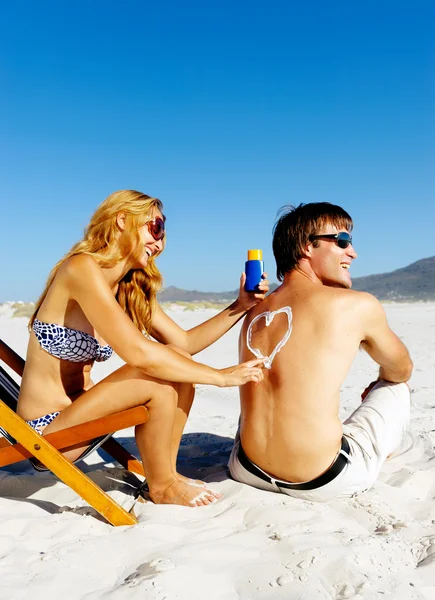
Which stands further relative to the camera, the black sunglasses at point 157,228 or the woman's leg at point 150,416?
the black sunglasses at point 157,228

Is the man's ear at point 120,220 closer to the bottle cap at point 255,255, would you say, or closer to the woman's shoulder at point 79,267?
the woman's shoulder at point 79,267

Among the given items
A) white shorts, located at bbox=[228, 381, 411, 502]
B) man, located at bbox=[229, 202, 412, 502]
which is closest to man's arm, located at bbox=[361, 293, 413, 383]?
man, located at bbox=[229, 202, 412, 502]

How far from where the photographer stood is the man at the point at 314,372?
288 cm

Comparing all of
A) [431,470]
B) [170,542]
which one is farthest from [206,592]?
[431,470]

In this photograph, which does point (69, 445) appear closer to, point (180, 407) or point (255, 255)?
point (180, 407)

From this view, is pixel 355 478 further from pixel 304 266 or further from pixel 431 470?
pixel 304 266

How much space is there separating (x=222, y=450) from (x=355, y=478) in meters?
1.46

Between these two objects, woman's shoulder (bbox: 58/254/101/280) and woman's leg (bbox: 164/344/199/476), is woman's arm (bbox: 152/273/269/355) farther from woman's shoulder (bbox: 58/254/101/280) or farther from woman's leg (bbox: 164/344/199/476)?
woman's shoulder (bbox: 58/254/101/280)

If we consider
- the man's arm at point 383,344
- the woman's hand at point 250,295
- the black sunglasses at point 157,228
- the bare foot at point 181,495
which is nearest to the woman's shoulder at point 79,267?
the black sunglasses at point 157,228

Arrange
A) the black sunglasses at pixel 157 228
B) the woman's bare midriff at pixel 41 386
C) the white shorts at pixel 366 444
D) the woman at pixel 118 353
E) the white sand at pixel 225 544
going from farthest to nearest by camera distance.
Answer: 1. the black sunglasses at pixel 157 228
2. the woman's bare midriff at pixel 41 386
3. the white shorts at pixel 366 444
4. the woman at pixel 118 353
5. the white sand at pixel 225 544

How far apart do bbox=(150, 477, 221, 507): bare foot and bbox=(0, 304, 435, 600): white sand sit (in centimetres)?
5

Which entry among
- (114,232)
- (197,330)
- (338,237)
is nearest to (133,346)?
(114,232)

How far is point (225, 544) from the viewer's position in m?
2.66

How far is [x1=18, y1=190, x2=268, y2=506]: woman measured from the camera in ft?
9.73
